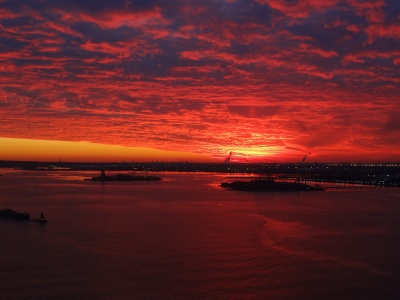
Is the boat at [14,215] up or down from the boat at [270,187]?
down

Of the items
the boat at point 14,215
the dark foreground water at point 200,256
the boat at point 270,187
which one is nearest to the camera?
the dark foreground water at point 200,256

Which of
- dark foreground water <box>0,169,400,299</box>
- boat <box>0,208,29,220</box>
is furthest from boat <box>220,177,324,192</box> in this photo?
boat <box>0,208,29,220</box>

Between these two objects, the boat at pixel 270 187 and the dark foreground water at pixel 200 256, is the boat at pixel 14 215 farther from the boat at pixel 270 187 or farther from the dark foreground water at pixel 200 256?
the boat at pixel 270 187

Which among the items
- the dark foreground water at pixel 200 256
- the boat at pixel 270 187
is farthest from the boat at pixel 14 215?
the boat at pixel 270 187

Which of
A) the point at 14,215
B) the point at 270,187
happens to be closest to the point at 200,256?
the point at 14,215

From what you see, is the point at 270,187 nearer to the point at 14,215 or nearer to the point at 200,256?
the point at 14,215

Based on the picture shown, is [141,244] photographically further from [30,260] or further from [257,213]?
[257,213]

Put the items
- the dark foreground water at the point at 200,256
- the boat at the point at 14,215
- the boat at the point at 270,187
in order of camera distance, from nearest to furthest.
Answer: the dark foreground water at the point at 200,256
the boat at the point at 14,215
the boat at the point at 270,187

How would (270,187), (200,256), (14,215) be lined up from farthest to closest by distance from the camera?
(270,187)
(14,215)
(200,256)

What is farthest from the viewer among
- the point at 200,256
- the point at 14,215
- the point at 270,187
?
the point at 270,187
